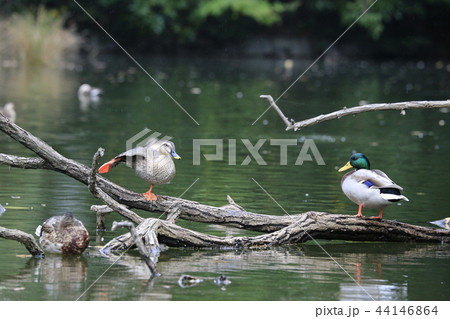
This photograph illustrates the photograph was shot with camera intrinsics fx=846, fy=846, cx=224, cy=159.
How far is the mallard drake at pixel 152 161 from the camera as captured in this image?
23.7ft

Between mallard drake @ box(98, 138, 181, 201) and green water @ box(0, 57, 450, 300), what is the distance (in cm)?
69

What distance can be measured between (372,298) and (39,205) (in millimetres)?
3937

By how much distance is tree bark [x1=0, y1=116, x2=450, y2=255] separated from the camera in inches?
276

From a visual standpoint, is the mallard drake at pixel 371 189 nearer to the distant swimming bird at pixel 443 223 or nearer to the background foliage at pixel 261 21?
the distant swimming bird at pixel 443 223

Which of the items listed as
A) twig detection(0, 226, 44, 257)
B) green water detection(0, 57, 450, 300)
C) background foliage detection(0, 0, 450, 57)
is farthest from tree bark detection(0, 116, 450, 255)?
background foliage detection(0, 0, 450, 57)

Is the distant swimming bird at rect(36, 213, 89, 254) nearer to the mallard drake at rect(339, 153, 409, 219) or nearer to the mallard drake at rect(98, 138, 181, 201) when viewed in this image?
the mallard drake at rect(98, 138, 181, 201)

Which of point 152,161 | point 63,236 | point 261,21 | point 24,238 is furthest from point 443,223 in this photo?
point 261,21

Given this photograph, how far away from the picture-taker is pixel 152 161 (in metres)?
7.23

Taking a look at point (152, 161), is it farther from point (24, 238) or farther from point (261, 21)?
point (261, 21)

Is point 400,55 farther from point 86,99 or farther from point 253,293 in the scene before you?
point 253,293

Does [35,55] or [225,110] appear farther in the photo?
[35,55]

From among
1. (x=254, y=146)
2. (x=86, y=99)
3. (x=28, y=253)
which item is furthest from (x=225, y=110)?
(x=28, y=253)

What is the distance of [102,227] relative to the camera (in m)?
7.61

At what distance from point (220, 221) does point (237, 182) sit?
2.74 meters
